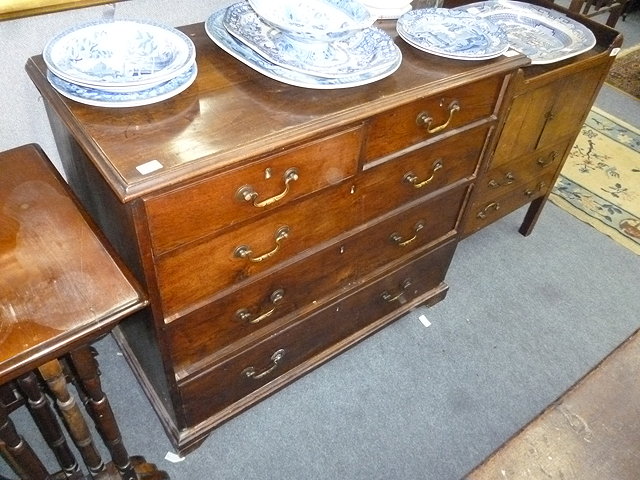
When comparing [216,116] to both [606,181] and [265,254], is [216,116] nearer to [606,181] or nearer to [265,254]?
[265,254]

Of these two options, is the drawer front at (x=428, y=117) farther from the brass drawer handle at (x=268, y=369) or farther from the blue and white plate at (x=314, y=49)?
the brass drawer handle at (x=268, y=369)

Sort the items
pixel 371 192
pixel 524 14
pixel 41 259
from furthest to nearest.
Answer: pixel 524 14, pixel 371 192, pixel 41 259

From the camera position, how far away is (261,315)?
125cm

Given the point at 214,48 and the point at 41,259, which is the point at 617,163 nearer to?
the point at 214,48

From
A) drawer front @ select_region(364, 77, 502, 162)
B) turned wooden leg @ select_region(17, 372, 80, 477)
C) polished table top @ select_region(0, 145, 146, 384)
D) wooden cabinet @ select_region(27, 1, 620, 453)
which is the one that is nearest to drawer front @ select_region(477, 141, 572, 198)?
wooden cabinet @ select_region(27, 1, 620, 453)

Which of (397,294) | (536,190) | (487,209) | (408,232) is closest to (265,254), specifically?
(408,232)

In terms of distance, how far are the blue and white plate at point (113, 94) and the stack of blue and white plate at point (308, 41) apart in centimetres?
19

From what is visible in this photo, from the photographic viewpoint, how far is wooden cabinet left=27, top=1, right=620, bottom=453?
90 centimetres

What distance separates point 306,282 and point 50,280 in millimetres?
603

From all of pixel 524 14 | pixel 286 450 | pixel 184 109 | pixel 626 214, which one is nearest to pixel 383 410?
pixel 286 450

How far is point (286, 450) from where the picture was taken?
1473mm

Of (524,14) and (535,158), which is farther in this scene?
(535,158)

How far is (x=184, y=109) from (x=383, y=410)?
108 centimetres

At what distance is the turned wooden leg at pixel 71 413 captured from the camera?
0.88m
